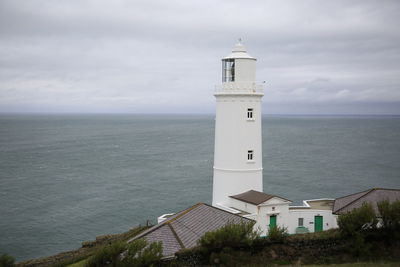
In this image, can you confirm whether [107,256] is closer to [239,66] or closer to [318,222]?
[318,222]

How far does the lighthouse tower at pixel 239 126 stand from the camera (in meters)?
21.4

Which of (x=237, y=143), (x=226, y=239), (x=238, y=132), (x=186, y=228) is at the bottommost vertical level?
(x=186, y=228)

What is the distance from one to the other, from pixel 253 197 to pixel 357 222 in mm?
6806

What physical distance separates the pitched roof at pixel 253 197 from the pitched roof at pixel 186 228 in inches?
121

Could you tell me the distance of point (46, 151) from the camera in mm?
87812

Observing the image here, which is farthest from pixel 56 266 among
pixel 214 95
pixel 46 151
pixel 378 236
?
pixel 46 151

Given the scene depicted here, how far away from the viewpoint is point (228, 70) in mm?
21906

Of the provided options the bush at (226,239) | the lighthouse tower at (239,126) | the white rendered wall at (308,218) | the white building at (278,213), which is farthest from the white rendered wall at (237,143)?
the bush at (226,239)

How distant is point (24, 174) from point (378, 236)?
2103 inches

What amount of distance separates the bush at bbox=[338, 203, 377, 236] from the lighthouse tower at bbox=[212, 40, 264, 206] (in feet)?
26.4

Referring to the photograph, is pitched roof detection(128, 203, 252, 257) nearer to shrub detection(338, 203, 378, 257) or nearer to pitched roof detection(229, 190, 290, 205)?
pitched roof detection(229, 190, 290, 205)

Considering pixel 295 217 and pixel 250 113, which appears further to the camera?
pixel 250 113

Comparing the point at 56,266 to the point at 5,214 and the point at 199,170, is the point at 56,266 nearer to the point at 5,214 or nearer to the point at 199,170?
the point at 5,214

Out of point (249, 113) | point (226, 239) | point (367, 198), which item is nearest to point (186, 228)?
point (226, 239)
